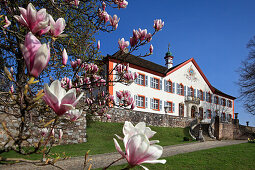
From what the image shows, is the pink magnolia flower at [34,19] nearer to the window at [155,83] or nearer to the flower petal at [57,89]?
the flower petal at [57,89]

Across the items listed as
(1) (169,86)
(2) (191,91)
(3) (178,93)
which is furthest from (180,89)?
(2) (191,91)

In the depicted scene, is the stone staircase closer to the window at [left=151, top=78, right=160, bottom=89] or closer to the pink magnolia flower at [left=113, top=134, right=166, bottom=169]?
the window at [left=151, top=78, right=160, bottom=89]

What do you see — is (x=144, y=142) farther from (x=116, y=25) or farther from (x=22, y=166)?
(x=22, y=166)

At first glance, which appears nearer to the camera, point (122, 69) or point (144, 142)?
point (144, 142)

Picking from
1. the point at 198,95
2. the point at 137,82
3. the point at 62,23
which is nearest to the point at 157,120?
the point at 137,82

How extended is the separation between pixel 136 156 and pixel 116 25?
2.44 metres

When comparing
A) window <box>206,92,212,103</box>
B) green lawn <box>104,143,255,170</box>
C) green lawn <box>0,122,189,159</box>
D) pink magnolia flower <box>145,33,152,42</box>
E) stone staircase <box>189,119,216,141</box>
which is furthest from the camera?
window <box>206,92,212,103</box>

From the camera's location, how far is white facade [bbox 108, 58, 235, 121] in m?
23.9

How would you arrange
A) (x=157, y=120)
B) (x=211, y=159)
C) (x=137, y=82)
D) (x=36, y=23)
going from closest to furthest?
(x=36, y=23) < (x=211, y=159) < (x=157, y=120) < (x=137, y=82)

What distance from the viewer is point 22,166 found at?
748 cm

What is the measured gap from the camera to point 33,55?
33.5 inches

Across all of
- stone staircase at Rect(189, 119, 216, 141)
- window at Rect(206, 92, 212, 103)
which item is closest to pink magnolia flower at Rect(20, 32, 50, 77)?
stone staircase at Rect(189, 119, 216, 141)

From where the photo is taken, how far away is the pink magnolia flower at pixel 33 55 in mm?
831

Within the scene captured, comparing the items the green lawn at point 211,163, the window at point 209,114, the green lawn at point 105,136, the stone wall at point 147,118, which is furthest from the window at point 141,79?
the green lawn at point 211,163
